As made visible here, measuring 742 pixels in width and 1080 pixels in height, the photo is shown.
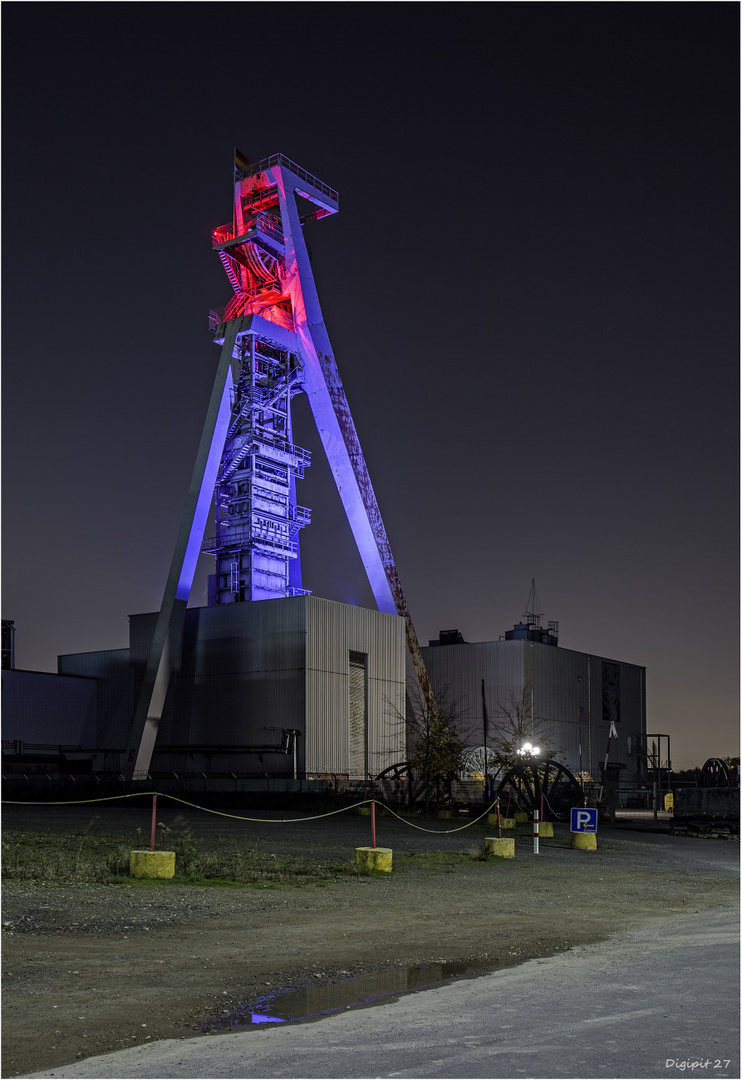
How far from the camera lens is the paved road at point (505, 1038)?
590 cm

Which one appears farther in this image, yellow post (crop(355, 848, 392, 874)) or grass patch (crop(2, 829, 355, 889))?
yellow post (crop(355, 848, 392, 874))

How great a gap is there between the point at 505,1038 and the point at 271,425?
53.2m

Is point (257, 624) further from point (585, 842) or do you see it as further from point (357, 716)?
point (585, 842)

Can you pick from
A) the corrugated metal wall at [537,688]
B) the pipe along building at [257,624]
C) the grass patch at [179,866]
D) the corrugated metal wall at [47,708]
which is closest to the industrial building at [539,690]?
the corrugated metal wall at [537,688]

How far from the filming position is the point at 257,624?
5075cm

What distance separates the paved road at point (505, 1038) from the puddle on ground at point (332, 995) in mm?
244

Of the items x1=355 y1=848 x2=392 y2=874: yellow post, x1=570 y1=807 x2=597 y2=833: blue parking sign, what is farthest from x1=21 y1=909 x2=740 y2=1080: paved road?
x1=570 y1=807 x2=597 y2=833: blue parking sign

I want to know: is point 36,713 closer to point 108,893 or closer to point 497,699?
point 497,699

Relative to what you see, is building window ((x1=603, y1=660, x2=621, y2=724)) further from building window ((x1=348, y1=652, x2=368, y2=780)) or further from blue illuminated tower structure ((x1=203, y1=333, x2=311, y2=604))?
building window ((x1=348, y1=652, x2=368, y2=780))

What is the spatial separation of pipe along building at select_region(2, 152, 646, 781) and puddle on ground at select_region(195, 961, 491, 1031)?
38.9 metres

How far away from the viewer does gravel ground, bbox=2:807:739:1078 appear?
24.1ft

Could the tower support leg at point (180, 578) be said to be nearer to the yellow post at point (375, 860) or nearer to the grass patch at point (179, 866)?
the grass patch at point (179, 866)

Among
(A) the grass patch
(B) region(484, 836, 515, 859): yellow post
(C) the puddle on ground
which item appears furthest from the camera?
(B) region(484, 836, 515, 859): yellow post

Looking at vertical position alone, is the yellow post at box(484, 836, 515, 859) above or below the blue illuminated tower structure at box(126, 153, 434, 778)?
below
